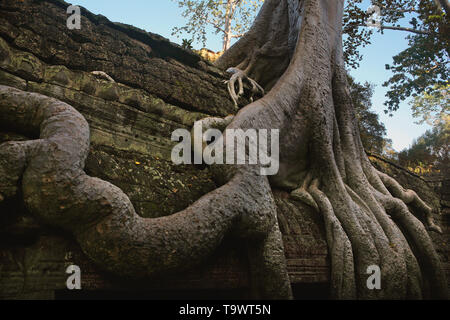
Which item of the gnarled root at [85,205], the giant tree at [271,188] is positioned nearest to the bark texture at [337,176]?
the giant tree at [271,188]

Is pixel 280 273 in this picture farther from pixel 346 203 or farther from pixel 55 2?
pixel 55 2

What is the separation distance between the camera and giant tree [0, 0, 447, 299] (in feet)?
4.51

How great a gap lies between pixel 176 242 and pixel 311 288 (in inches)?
52.0

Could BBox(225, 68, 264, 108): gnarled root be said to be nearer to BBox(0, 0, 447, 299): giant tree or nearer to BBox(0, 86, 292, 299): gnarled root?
BBox(0, 0, 447, 299): giant tree

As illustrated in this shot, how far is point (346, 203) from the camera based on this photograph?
274 cm

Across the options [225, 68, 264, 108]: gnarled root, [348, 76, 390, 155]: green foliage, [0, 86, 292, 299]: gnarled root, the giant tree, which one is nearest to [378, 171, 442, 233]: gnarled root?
the giant tree

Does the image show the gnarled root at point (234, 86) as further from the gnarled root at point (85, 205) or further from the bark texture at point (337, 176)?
the gnarled root at point (85, 205)

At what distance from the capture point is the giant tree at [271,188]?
138 centimetres

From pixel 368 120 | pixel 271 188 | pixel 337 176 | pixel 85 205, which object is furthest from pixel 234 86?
pixel 368 120

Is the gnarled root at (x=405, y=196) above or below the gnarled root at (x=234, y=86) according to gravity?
below

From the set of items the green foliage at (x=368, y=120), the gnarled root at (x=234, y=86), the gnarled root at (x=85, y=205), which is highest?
the green foliage at (x=368, y=120)

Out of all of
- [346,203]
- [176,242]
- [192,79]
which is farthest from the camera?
[192,79]

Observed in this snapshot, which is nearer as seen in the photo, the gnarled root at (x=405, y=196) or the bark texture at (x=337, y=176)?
the bark texture at (x=337, y=176)
